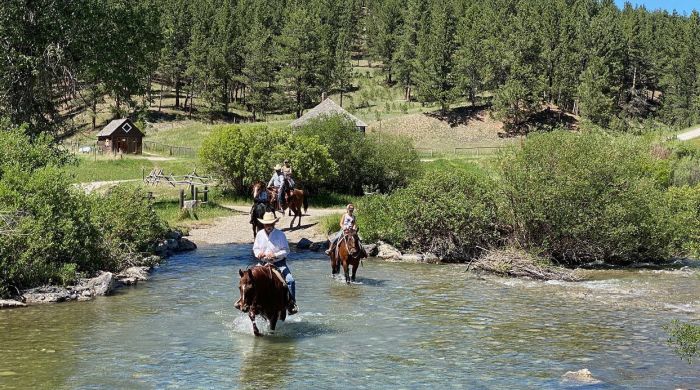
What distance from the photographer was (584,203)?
88.9 ft

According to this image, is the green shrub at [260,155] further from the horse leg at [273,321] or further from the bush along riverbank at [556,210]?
the horse leg at [273,321]

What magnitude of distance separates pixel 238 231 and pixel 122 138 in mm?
43479

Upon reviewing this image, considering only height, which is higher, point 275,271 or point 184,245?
point 275,271

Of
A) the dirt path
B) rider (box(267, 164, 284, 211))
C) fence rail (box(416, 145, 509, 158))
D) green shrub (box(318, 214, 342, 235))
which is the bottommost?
the dirt path

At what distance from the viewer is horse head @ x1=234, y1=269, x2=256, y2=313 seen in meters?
15.0

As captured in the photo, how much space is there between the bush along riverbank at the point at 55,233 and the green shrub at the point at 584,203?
13256 millimetres

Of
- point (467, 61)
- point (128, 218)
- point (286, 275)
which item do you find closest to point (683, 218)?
point (286, 275)

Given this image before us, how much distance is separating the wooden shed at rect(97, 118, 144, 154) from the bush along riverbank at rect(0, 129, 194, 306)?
47.3 meters

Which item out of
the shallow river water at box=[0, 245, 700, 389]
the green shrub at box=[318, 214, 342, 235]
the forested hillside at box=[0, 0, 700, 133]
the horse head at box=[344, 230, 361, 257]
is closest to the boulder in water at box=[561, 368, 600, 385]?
the shallow river water at box=[0, 245, 700, 389]

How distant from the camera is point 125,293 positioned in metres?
21.1

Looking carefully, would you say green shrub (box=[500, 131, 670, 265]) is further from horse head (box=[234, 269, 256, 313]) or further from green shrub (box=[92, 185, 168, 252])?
horse head (box=[234, 269, 256, 313])

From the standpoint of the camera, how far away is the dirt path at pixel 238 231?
32250 millimetres

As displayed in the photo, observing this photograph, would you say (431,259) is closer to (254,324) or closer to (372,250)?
(372,250)

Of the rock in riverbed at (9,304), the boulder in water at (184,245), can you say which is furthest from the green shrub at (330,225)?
the rock in riverbed at (9,304)
